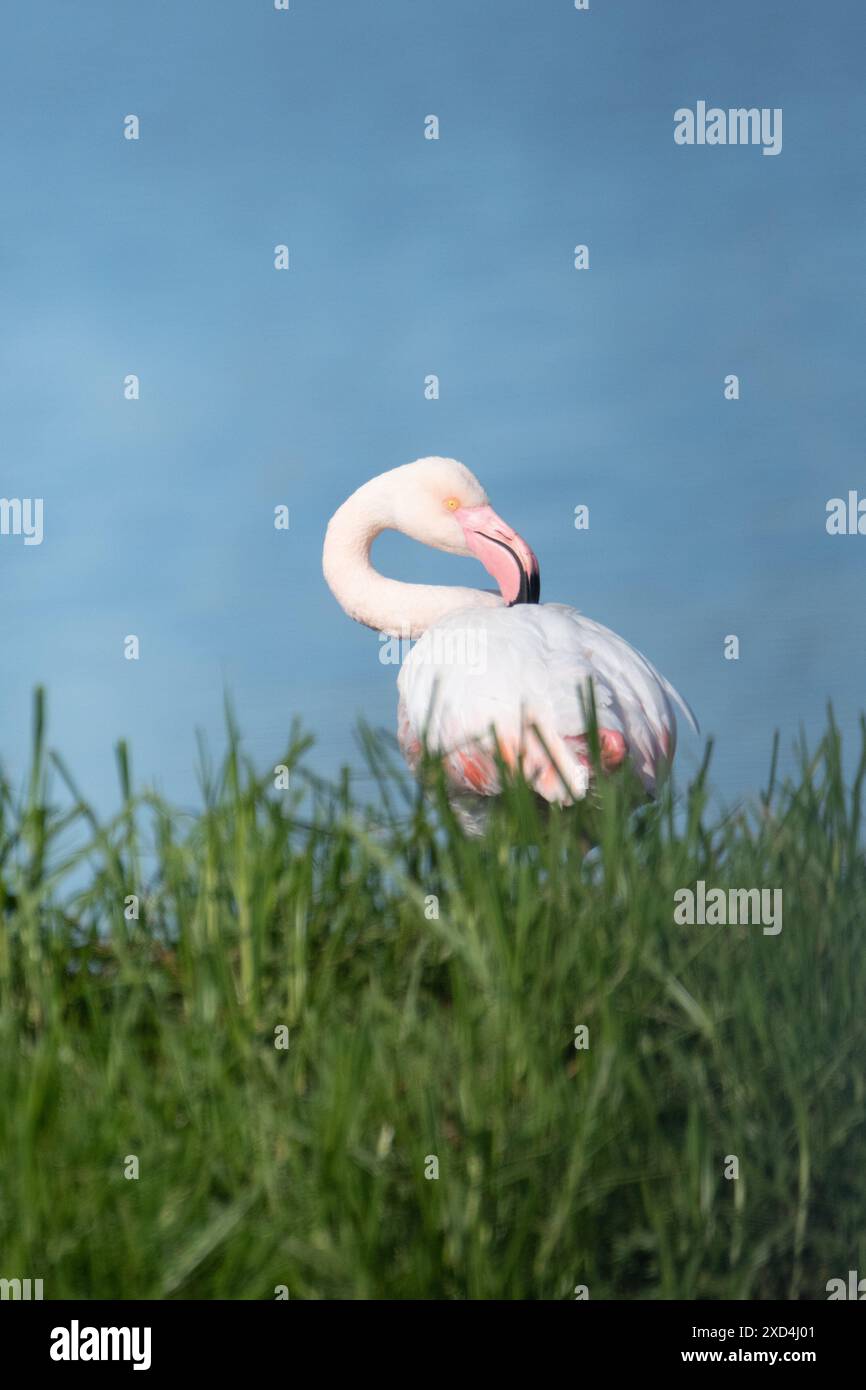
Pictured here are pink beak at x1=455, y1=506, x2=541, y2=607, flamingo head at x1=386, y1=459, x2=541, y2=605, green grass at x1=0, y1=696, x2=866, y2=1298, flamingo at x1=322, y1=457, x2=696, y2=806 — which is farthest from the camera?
flamingo head at x1=386, y1=459, x2=541, y2=605

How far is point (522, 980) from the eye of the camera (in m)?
2.23

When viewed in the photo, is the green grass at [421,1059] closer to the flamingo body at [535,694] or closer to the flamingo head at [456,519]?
the flamingo body at [535,694]

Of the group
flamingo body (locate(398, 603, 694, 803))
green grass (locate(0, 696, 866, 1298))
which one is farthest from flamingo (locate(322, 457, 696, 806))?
green grass (locate(0, 696, 866, 1298))

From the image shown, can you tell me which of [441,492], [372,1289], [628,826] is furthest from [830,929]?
[441,492]

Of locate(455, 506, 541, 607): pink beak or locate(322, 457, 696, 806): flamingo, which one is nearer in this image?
locate(322, 457, 696, 806): flamingo

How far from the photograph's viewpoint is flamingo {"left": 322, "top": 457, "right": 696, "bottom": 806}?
396 cm

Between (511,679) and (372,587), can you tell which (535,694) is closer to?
(511,679)

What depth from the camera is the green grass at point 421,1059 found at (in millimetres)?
1930

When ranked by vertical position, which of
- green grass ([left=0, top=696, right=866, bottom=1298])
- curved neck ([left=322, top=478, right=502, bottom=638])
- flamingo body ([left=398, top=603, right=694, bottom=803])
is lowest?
green grass ([left=0, top=696, right=866, bottom=1298])

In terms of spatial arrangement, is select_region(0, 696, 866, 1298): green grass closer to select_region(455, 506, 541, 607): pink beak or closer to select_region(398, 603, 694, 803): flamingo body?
select_region(398, 603, 694, 803): flamingo body

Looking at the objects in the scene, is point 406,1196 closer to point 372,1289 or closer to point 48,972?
point 372,1289

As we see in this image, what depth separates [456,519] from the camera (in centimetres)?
577

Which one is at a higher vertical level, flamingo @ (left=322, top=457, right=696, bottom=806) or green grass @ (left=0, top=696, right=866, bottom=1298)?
flamingo @ (left=322, top=457, right=696, bottom=806)

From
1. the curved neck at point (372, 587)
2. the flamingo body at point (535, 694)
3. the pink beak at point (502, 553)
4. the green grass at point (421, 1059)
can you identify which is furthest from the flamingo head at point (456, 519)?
the green grass at point (421, 1059)
